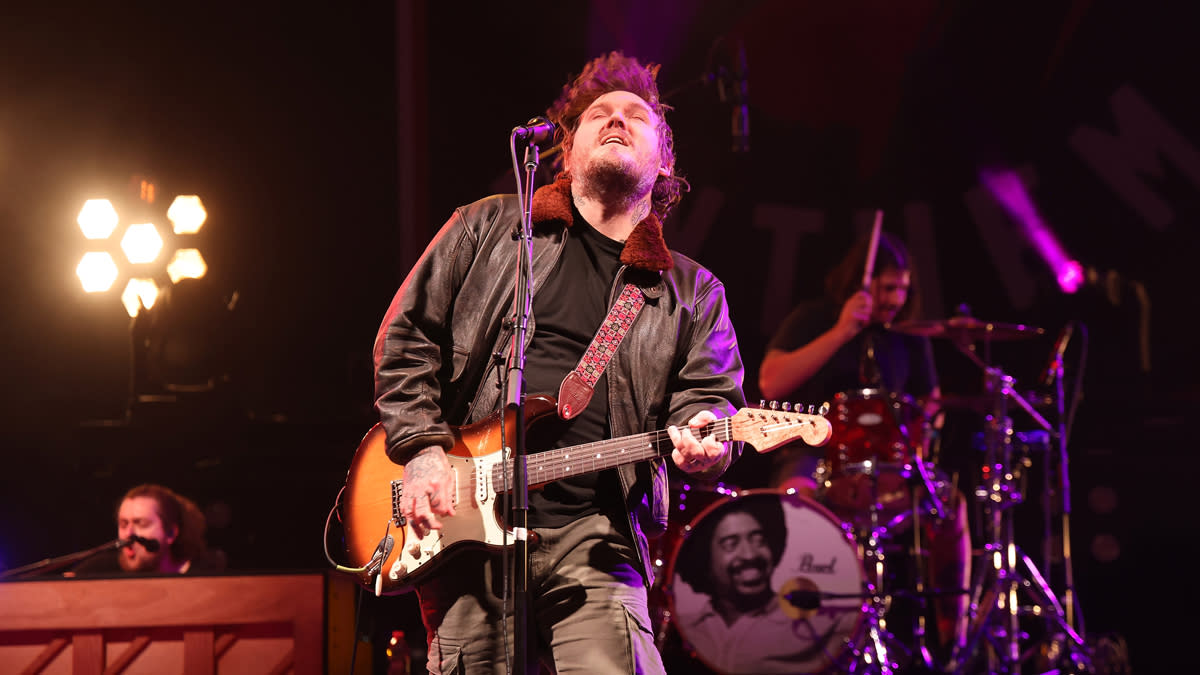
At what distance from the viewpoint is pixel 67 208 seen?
703cm

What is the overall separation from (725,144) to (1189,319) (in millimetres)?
3557

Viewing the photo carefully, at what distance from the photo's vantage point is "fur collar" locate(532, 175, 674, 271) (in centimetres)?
319

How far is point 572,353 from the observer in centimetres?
311

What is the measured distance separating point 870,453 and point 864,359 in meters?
0.73

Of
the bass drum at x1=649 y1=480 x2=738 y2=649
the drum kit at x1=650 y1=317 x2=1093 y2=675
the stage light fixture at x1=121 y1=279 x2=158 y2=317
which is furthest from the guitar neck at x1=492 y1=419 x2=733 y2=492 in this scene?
the stage light fixture at x1=121 y1=279 x2=158 y2=317

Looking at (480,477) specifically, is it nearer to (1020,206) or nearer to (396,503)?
(396,503)

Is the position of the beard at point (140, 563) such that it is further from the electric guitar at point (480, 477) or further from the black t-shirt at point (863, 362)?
the black t-shirt at point (863, 362)

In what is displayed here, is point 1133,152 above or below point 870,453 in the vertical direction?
above

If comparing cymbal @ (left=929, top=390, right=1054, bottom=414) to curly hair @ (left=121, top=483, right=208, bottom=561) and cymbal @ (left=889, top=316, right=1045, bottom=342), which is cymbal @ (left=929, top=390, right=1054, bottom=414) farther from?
curly hair @ (left=121, top=483, right=208, bottom=561)

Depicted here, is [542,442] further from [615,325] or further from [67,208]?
[67,208]

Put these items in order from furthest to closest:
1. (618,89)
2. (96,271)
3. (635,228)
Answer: (96,271) → (618,89) → (635,228)

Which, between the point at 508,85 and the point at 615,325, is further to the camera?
the point at 508,85

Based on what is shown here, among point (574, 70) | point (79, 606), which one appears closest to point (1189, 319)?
point (574, 70)

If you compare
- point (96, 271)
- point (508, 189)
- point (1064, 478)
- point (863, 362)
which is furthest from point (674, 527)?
point (96, 271)
